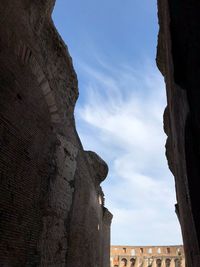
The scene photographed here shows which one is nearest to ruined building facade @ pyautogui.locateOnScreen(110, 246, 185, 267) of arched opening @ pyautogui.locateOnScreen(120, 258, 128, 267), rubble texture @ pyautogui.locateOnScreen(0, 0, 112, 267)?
arched opening @ pyautogui.locateOnScreen(120, 258, 128, 267)

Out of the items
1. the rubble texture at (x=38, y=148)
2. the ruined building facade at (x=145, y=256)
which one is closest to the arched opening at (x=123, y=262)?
the ruined building facade at (x=145, y=256)

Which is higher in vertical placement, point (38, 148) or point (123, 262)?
point (38, 148)

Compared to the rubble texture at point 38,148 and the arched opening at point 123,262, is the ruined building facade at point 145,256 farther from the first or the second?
the rubble texture at point 38,148

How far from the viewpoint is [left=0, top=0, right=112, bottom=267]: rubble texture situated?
416cm

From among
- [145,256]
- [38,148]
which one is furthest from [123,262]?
[38,148]

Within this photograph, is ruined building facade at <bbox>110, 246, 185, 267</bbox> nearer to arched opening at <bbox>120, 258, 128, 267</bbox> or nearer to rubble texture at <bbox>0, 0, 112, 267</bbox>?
arched opening at <bbox>120, 258, 128, 267</bbox>

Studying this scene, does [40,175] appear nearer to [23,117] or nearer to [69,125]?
[23,117]

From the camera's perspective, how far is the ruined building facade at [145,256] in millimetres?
31500

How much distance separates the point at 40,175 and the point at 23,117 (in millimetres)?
1188

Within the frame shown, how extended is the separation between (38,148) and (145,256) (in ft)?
A: 106

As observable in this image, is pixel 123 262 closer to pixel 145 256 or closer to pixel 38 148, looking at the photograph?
pixel 145 256

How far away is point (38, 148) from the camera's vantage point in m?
5.10

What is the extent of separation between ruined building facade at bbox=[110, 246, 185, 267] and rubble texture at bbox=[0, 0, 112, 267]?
2760 cm

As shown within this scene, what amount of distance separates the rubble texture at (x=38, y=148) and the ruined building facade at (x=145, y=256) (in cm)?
2760
